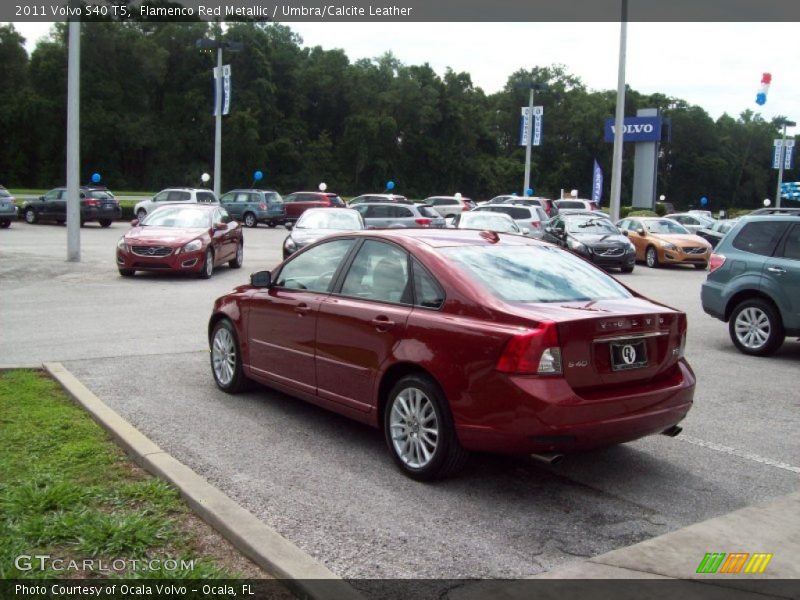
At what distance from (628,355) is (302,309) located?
254 cm

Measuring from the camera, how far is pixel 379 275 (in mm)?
6258

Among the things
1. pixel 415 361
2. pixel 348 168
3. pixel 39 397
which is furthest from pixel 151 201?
pixel 348 168

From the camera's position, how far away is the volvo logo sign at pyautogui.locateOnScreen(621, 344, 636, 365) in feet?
17.6

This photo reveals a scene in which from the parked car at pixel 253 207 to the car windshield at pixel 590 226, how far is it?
67.4 feet

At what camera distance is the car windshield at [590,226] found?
2475 centimetres

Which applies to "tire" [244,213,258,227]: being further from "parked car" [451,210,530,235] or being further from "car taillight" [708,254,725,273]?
"car taillight" [708,254,725,273]

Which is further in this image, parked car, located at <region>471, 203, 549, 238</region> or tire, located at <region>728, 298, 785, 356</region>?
parked car, located at <region>471, 203, 549, 238</region>

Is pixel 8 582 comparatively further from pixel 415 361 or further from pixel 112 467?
pixel 415 361

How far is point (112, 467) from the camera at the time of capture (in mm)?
5492

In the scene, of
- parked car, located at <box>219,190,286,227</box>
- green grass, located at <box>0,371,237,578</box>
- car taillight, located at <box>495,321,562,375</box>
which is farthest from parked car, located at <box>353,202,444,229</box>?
car taillight, located at <box>495,321,562,375</box>

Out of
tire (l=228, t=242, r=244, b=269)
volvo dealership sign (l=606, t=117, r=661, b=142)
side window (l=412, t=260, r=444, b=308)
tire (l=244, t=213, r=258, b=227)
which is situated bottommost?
tire (l=228, t=242, r=244, b=269)

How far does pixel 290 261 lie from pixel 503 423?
285 cm

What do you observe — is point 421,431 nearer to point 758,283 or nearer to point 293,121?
point 758,283

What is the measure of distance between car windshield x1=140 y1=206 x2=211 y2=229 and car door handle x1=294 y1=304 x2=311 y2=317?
42.4 ft
